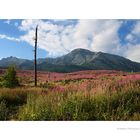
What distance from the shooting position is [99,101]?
19.7ft

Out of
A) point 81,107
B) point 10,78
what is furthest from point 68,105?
point 10,78

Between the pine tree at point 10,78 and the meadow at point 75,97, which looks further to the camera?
the pine tree at point 10,78

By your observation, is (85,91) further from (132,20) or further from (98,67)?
(132,20)

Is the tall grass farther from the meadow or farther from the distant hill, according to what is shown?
the distant hill

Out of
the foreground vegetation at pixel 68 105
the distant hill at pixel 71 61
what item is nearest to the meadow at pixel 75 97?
the foreground vegetation at pixel 68 105

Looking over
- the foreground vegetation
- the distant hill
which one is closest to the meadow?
the foreground vegetation

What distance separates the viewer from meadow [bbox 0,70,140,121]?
560 centimetres

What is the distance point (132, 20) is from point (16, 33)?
9.26ft

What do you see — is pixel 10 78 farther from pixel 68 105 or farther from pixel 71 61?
pixel 68 105

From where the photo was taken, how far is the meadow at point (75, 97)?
18.4 ft

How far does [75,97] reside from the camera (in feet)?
19.8

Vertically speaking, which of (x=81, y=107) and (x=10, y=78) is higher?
(x=10, y=78)

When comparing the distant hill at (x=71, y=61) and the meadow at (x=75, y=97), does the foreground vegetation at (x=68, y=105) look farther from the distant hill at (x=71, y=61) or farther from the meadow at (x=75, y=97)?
the distant hill at (x=71, y=61)
